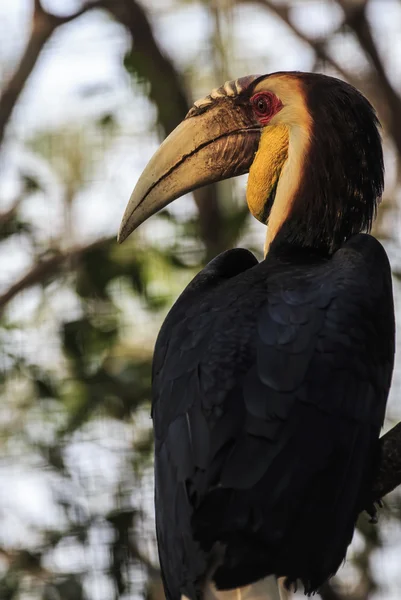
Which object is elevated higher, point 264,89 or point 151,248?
point 264,89

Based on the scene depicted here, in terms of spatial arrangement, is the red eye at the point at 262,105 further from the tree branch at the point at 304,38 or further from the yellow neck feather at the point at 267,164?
the tree branch at the point at 304,38

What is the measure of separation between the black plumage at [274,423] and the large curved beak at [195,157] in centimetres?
65

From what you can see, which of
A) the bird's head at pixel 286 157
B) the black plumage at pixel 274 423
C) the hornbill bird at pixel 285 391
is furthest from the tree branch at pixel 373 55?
the black plumage at pixel 274 423

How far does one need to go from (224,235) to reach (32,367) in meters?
0.88

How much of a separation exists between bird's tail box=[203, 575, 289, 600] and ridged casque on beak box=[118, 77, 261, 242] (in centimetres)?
120

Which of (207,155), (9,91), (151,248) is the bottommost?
(151,248)

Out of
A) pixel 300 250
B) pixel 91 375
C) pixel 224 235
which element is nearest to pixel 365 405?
pixel 300 250

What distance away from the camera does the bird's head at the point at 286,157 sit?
2916 millimetres

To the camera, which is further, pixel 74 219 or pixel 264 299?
pixel 74 219

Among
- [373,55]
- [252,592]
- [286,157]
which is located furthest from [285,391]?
[373,55]

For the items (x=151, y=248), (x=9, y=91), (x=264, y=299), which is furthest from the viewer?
(x=9, y=91)

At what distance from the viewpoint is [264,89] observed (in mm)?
3166

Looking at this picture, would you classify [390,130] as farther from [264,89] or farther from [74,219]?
[264,89]

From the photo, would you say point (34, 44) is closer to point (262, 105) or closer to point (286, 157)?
point (262, 105)
